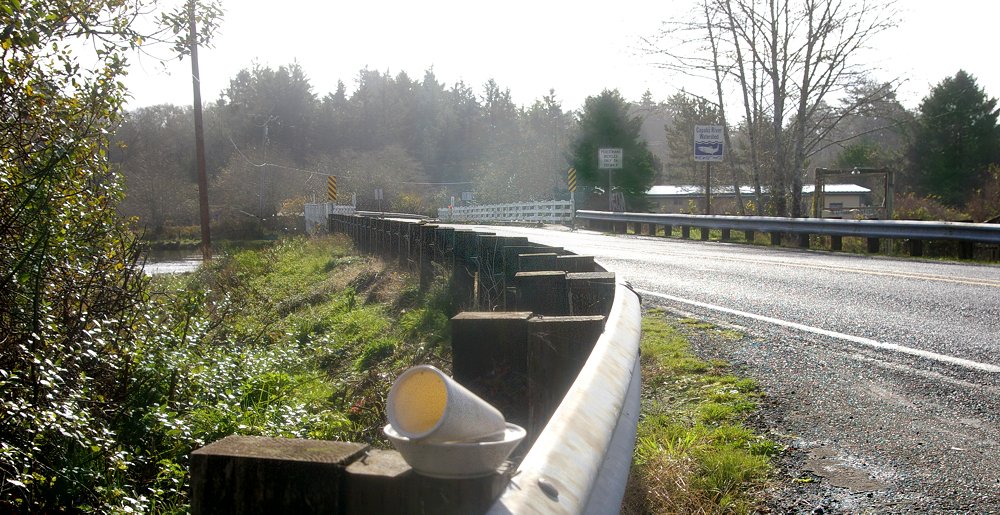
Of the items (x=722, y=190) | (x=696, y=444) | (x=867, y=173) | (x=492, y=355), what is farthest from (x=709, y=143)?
(x=722, y=190)

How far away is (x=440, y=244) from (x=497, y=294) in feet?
11.1

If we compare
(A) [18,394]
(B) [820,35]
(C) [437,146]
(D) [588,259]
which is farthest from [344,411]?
(C) [437,146]

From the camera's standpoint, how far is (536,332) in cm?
336

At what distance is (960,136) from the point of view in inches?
1918

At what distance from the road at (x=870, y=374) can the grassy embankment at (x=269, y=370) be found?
2.71m

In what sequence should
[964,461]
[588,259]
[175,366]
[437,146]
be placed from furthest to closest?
[437,146] → [175,366] → [588,259] → [964,461]

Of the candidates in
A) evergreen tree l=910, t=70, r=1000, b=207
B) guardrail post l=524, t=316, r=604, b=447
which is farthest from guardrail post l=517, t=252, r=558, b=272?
evergreen tree l=910, t=70, r=1000, b=207

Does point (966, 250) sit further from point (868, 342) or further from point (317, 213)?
point (317, 213)

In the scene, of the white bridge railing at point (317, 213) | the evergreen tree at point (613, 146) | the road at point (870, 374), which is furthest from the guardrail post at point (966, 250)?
the evergreen tree at point (613, 146)

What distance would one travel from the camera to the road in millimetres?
3359

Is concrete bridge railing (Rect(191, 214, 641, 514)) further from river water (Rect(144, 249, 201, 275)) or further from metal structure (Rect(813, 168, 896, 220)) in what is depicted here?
river water (Rect(144, 249, 201, 275))

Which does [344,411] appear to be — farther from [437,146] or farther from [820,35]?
[437,146]

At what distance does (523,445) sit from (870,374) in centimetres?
248

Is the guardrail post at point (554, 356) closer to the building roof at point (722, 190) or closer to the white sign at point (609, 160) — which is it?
the white sign at point (609, 160)
